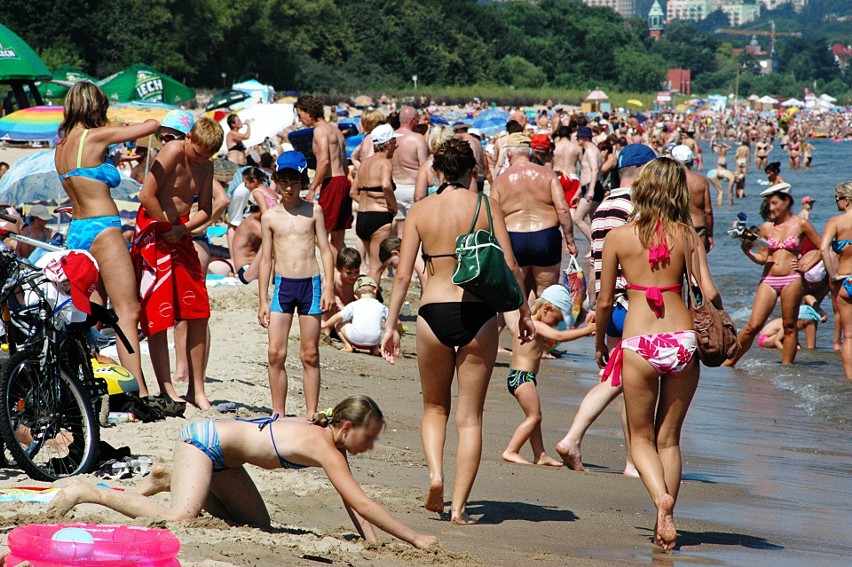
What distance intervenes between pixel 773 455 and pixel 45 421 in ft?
14.5

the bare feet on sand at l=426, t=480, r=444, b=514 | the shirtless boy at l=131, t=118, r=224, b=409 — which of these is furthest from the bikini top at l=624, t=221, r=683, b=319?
the shirtless boy at l=131, t=118, r=224, b=409

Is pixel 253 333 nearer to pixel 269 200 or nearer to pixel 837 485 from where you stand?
pixel 269 200

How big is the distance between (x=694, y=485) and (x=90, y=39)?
177 feet

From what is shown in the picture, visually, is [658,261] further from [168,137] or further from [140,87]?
[140,87]

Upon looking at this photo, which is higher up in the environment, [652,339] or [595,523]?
[652,339]

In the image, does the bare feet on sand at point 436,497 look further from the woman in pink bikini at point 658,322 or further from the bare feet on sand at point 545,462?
the bare feet on sand at point 545,462

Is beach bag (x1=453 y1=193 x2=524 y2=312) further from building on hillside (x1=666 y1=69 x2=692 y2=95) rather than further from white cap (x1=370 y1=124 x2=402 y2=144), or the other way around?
building on hillside (x1=666 y1=69 x2=692 y2=95)

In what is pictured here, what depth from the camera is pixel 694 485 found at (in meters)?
6.17

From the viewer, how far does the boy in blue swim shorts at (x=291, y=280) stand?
21.6 feet

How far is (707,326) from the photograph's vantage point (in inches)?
190

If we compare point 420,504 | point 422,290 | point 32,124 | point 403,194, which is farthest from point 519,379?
point 32,124

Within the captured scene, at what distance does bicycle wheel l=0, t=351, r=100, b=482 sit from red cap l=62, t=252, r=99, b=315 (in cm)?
32

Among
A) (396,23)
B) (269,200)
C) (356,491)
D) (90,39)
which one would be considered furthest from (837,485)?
(396,23)

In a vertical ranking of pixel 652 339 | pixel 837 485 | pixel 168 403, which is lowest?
pixel 837 485
